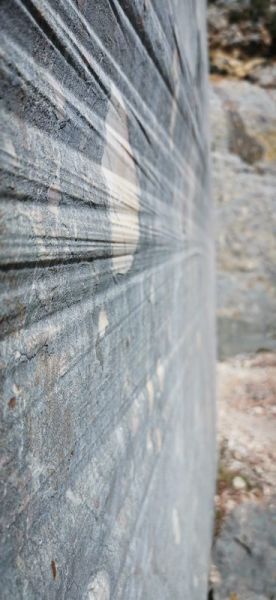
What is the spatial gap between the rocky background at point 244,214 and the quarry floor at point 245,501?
60.4 inches

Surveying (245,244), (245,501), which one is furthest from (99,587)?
(245,244)

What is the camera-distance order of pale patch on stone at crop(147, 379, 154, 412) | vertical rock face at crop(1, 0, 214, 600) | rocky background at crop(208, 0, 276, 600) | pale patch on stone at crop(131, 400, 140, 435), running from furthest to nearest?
rocky background at crop(208, 0, 276, 600) → pale patch on stone at crop(147, 379, 154, 412) → pale patch on stone at crop(131, 400, 140, 435) → vertical rock face at crop(1, 0, 214, 600)

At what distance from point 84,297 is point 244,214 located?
5091 millimetres

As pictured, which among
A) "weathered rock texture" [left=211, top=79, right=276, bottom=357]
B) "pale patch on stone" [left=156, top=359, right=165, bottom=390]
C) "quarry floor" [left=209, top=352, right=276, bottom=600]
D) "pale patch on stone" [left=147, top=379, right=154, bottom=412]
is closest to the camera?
"pale patch on stone" [left=147, top=379, right=154, bottom=412]

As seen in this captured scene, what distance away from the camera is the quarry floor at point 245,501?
5.58ft

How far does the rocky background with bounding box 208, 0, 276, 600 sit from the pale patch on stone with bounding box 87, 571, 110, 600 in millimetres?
1748

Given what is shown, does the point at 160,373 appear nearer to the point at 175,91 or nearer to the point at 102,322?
the point at 102,322

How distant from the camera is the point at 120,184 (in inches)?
20.7

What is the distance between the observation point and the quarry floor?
5.58 ft

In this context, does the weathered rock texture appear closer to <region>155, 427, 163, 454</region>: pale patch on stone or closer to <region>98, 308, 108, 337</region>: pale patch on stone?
<region>155, 427, 163, 454</region>: pale patch on stone

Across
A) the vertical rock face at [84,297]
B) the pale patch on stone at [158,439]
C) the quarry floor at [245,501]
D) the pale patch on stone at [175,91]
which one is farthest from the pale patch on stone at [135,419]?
the quarry floor at [245,501]

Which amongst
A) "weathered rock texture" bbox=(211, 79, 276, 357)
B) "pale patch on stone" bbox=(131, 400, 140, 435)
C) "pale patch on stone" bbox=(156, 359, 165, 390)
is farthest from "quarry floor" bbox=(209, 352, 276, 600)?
"weathered rock texture" bbox=(211, 79, 276, 357)

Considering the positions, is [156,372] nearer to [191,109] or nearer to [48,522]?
[48,522]

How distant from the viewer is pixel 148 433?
708 mm
